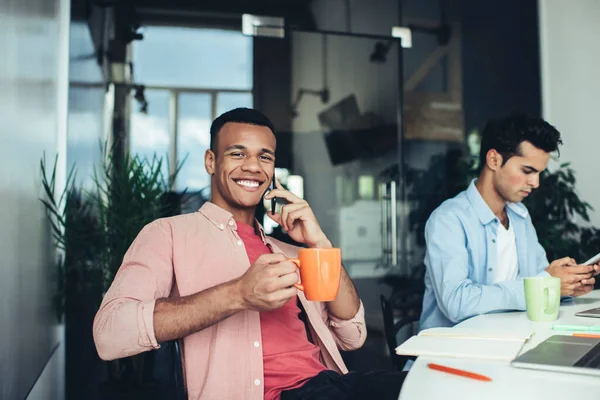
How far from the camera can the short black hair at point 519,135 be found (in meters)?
2.05

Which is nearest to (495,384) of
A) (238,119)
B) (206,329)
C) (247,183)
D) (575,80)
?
(206,329)

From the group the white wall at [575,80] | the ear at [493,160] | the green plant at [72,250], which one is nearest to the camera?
A: the ear at [493,160]

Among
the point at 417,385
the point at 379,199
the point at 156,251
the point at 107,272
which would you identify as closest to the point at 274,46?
the point at 379,199

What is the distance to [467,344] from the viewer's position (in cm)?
106

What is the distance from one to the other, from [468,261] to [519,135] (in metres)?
0.57

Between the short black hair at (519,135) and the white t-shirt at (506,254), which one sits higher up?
the short black hair at (519,135)

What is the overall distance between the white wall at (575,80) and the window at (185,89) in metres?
2.33

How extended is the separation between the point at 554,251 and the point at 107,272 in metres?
2.64

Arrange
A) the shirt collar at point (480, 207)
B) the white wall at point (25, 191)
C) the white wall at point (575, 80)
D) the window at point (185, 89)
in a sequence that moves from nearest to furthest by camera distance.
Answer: the white wall at point (25, 191)
the shirt collar at point (480, 207)
the window at point (185, 89)
the white wall at point (575, 80)

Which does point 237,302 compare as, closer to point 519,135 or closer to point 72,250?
point 519,135

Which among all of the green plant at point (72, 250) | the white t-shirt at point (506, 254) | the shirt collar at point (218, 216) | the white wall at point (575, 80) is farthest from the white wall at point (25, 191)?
the white wall at point (575, 80)

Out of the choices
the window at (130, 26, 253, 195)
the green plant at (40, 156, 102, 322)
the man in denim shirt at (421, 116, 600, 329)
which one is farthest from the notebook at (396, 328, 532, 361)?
the window at (130, 26, 253, 195)

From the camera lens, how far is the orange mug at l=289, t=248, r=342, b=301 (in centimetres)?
104

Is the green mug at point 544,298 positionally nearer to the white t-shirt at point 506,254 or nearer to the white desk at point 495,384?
the white desk at point 495,384
